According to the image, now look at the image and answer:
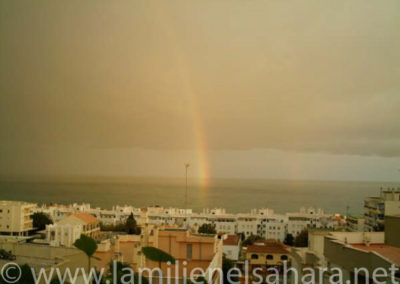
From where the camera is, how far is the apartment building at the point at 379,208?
12.0 m

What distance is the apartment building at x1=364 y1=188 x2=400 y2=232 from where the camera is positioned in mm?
11986

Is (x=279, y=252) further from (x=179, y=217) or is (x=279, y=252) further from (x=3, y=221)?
(x=179, y=217)

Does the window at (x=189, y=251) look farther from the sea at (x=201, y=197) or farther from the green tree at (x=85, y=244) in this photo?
the sea at (x=201, y=197)

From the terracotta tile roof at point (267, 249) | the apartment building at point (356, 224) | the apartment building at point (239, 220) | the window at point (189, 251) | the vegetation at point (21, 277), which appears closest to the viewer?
the vegetation at point (21, 277)

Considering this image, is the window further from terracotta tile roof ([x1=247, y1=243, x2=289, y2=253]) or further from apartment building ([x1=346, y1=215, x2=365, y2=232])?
apartment building ([x1=346, y1=215, x2=365, y2=232])

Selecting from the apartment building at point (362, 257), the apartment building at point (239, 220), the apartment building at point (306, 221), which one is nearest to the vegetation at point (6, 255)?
the apartment building at point (362, 257)

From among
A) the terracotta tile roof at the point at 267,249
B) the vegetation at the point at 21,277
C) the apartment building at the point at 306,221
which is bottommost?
the apartment building at the point at 306,221

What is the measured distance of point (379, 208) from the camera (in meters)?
14.6

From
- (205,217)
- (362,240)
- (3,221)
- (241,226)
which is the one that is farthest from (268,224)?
(362,240)

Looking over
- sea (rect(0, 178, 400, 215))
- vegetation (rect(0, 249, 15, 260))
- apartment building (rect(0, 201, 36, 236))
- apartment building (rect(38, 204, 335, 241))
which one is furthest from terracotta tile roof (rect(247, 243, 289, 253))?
sea (rect(0, 178, 400, 215))

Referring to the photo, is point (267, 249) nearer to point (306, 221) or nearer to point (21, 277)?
point (21, 277)

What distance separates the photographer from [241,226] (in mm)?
21781

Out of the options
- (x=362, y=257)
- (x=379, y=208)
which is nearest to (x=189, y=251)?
(x=362, y=257)

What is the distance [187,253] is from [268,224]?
16632 mm
